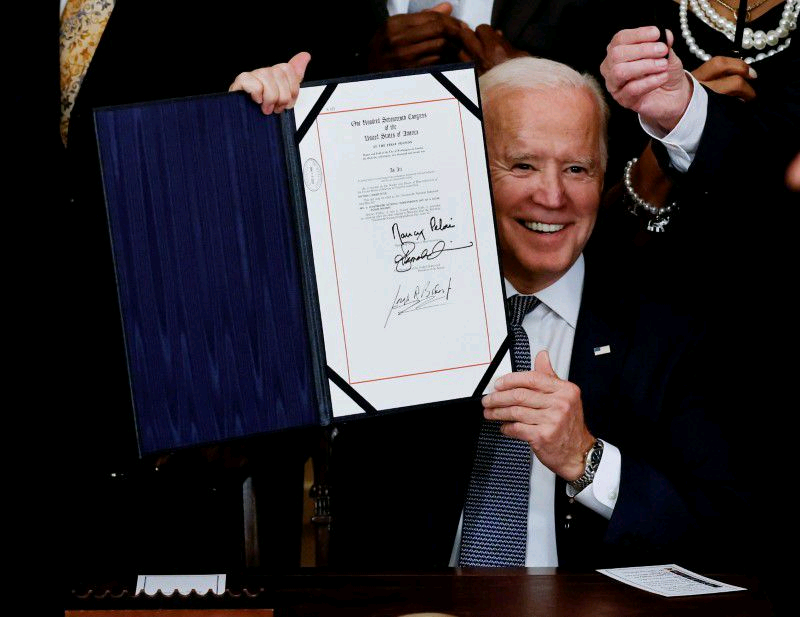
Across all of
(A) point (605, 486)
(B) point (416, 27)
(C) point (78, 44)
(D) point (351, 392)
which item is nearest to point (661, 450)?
(A) point (605, 486)

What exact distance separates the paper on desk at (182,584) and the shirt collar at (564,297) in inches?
36.1

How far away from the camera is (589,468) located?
2.01 m

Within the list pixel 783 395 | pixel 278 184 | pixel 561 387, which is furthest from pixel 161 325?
pixel 783 395

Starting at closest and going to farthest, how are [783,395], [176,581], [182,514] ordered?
[176,581]
[783,395]
[182,514]

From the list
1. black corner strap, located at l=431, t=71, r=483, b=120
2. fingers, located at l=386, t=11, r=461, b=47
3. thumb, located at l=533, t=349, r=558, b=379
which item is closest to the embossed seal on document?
black corner strap, located at l=431, t=71, r=483, b=120

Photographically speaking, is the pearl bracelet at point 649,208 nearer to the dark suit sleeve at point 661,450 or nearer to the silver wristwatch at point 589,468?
the dark suit sleeve at point 661,450

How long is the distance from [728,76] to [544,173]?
42cm

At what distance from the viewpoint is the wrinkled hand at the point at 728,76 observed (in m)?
2.17

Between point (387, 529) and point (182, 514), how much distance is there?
459mm

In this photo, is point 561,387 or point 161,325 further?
point 561,387

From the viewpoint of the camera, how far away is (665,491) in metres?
2.02

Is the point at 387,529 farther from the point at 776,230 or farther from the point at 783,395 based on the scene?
the point at 776,230

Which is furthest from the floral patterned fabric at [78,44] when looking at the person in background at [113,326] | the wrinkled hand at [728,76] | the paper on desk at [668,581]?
the paper on desk at [668,581]

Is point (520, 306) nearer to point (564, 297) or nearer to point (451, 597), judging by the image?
point (564, 297)
